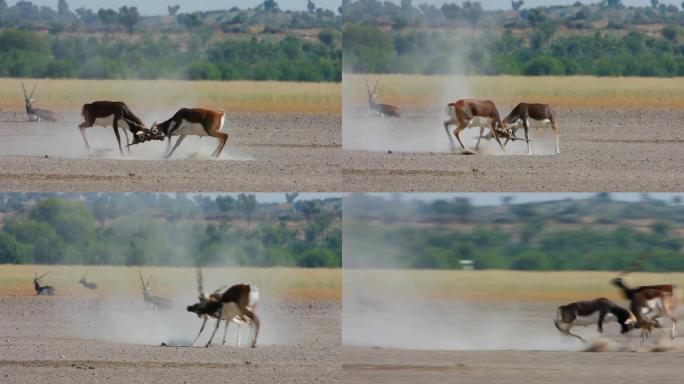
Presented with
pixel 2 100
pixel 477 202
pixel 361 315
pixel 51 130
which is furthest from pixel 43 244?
pixel 361 315

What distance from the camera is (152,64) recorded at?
1265 inches

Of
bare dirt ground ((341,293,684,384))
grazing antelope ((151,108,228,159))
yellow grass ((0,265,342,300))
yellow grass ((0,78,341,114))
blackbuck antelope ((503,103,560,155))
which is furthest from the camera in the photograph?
yellow grass ((0,78,341,114))

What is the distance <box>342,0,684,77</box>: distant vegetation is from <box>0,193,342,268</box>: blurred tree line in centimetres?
319

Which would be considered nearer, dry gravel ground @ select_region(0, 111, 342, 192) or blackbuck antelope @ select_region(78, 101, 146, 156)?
blackbuck antelope @ select_region(78, 101, 146, 156)

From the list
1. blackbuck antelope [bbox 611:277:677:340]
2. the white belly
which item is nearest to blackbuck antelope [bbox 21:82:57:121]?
the white belly

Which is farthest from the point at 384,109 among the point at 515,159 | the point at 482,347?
the point at 482,347

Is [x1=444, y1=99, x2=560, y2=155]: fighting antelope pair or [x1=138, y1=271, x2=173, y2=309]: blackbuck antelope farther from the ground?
[x1=444, y1=99, x2=560, y2=155]: fighting antelope pair

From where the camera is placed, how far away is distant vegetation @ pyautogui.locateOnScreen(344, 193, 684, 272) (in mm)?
24859

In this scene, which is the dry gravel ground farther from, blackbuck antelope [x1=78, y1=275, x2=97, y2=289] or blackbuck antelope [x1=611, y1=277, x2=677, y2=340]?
blackbuck antelope [x1=611, y1=277, x2=677, y2=340]

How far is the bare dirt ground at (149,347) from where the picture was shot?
1895 cm

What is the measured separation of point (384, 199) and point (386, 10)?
9264 millimetres

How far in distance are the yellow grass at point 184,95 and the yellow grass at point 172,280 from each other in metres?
2.50

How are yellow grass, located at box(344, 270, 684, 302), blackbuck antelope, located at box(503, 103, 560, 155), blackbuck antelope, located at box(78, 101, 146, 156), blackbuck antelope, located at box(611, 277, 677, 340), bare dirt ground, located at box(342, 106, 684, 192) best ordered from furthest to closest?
yellow grass, located at box(344, 270, 684, 302)
bare dirt ground, located at box(342, 106, 684, 192)
blackbuck antelope, located at box(503, 103, 560, 155)
blackbuck antelope, located at box(78, 101, 146, 156)
blackbuck antelope, located at box(611, 277, 677, 340)

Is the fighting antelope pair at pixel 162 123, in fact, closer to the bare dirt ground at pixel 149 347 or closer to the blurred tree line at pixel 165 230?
the bare dirt ground at pixel 149 347
